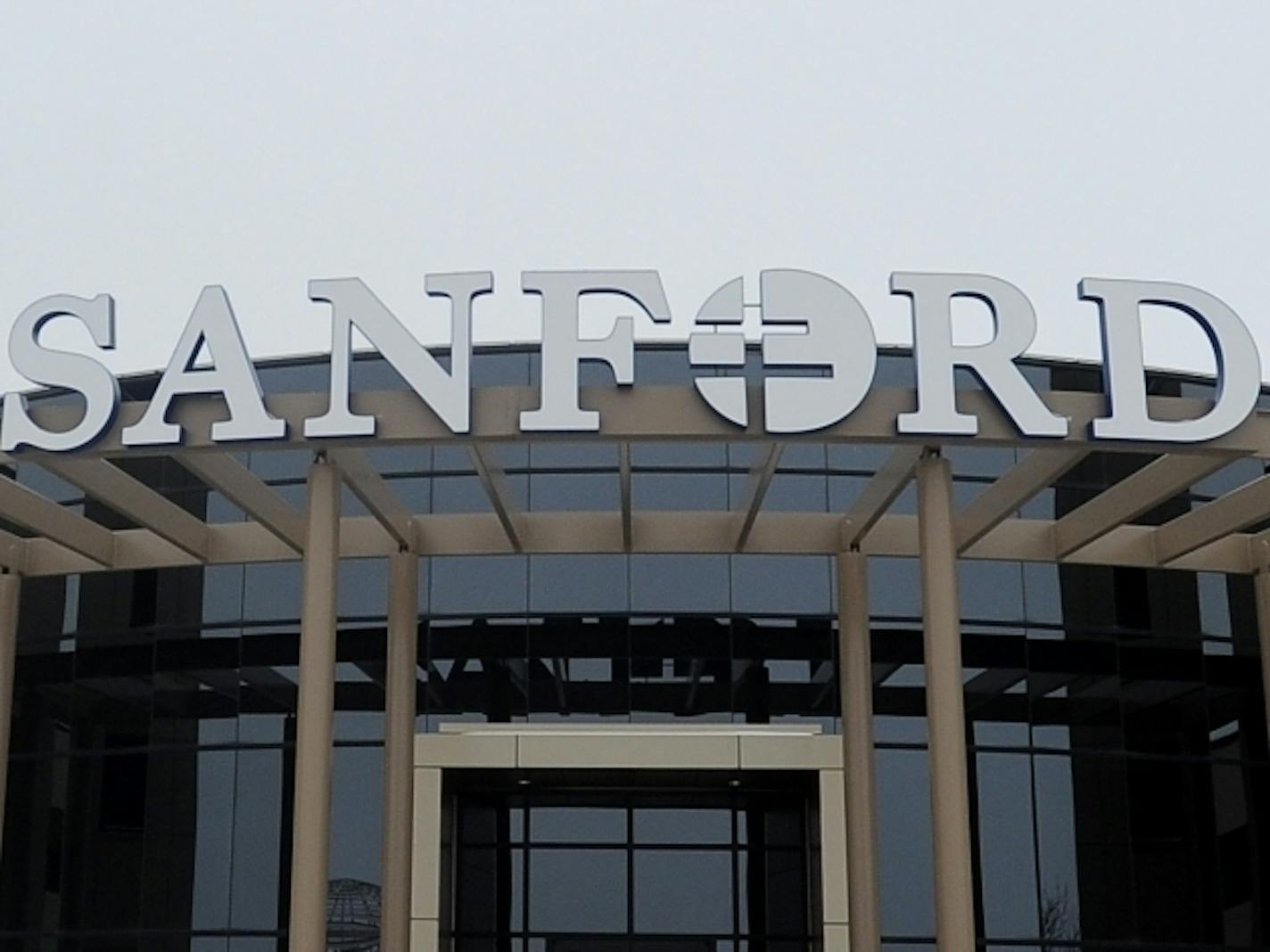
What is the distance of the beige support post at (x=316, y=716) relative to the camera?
14883mm

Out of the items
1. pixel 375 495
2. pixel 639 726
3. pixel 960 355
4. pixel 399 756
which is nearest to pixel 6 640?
pixel 399 756

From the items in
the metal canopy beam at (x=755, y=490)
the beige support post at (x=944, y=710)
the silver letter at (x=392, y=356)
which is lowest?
the beige support post at (x=944, y=710)

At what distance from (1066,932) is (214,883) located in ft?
36.5

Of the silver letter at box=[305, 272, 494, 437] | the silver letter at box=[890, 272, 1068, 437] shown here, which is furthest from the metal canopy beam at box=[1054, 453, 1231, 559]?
the silver letter at box=[305, 272, 494, 437]

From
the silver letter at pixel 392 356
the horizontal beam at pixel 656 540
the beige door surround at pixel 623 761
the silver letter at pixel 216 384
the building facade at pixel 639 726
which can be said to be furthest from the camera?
the building facade at pixel 639 726

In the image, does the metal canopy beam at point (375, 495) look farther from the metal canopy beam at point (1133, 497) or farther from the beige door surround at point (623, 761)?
the metal canopy beam at point (1133, 497)

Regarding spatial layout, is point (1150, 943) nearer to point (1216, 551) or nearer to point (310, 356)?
point (1216, 551)

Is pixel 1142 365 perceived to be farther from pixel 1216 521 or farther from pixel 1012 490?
pixel 1216 521

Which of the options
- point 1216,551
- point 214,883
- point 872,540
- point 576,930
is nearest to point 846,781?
point 872,540

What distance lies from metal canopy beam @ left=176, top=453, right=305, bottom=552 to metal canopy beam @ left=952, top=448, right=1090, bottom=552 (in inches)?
255

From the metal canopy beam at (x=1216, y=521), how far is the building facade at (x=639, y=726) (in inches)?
179

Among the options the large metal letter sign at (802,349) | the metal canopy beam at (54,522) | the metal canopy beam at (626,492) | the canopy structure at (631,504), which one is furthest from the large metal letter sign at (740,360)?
the metal canopy beam at (54,522)

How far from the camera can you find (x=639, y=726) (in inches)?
898

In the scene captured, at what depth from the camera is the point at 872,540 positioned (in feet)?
62.0
